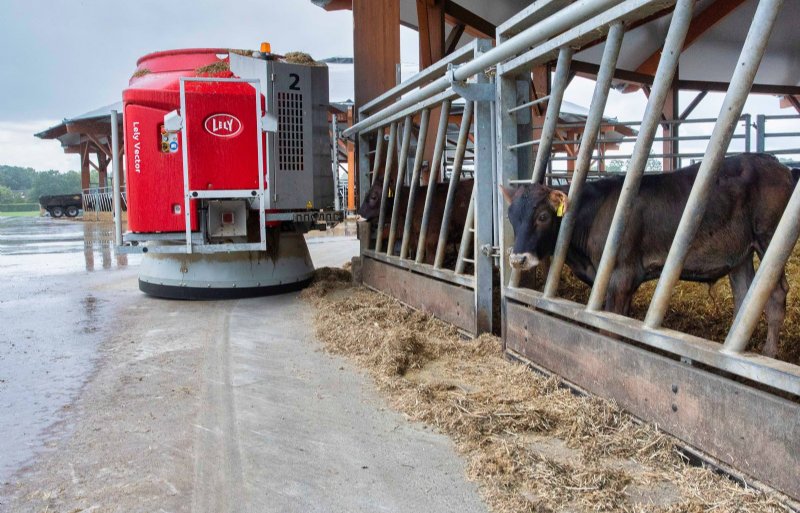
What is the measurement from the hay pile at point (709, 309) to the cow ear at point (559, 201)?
0.88m

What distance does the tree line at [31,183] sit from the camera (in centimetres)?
8088

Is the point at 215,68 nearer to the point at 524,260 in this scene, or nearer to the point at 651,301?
the point at 524,260

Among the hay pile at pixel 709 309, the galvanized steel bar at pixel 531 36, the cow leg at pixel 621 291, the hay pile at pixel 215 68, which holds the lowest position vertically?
the hay pile at pixel 709 309

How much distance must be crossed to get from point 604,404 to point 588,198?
5.40 ft

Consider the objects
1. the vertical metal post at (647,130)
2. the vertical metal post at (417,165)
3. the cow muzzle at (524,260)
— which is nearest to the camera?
the vertical metal post at (647,130)

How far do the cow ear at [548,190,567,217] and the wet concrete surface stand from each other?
10.8 ft

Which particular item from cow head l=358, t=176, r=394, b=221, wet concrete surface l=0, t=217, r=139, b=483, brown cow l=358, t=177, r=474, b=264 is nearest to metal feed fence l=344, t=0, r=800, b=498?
brown cow l=358, t=177, r=474, b=264

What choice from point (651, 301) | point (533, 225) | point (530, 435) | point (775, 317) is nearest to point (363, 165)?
point (533, 225)

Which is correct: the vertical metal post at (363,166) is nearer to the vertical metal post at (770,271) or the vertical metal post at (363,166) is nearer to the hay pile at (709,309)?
the hay pile at (709,309)

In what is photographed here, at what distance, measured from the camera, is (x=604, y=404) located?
328 centimetres

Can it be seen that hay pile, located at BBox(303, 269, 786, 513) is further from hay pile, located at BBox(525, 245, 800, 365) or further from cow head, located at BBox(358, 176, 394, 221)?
cow head, located at BBox(358, 176, 394, 221)

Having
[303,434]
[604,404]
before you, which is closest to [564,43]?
[604,404]

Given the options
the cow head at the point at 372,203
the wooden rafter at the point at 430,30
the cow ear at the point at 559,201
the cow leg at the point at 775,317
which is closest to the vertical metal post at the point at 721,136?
the cow ear at the point at 559,201

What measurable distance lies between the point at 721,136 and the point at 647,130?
0.57m
